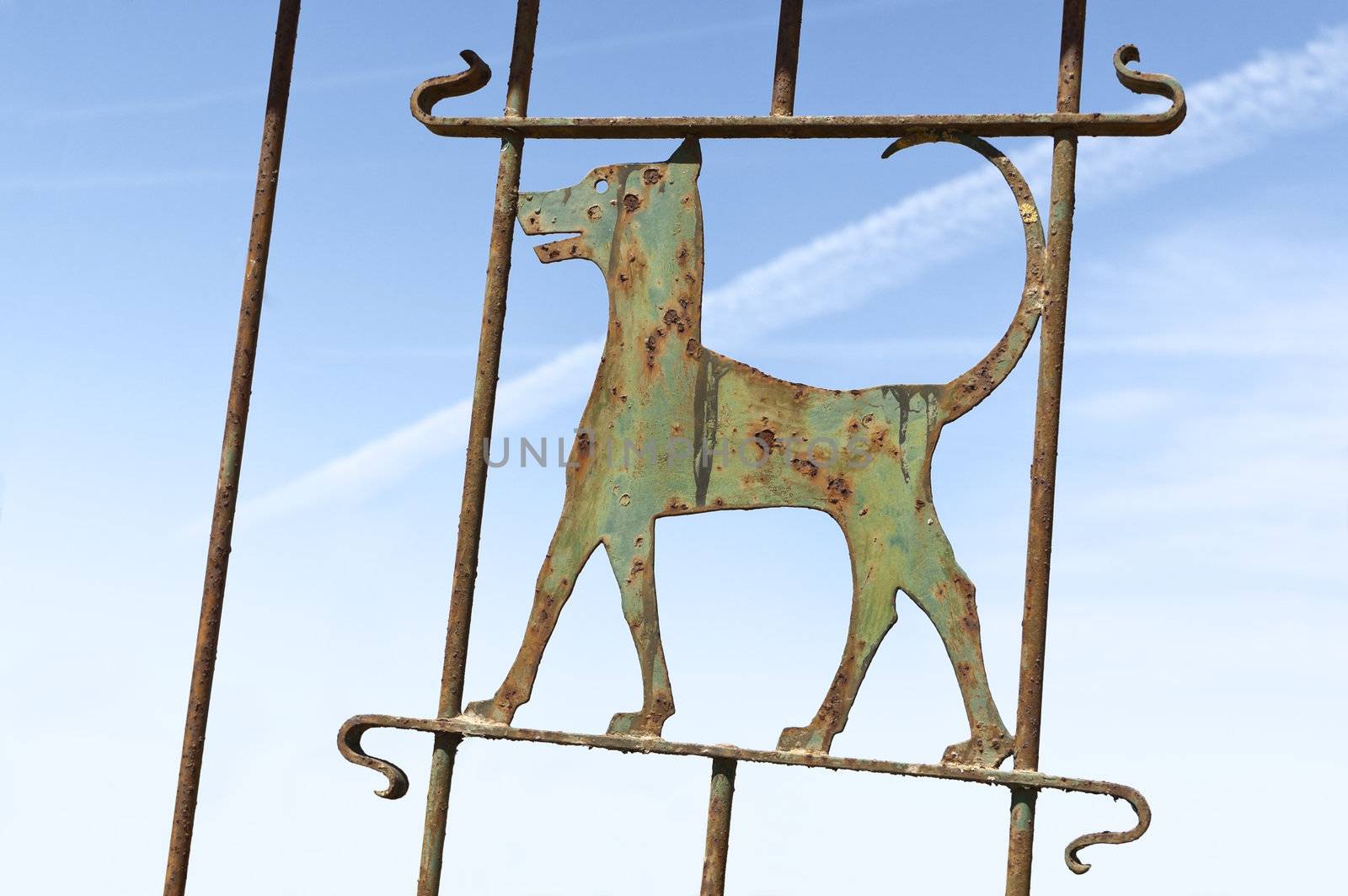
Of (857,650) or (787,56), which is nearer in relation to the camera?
(857,650)

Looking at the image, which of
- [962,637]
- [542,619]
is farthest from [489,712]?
[962,637]

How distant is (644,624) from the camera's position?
374cm

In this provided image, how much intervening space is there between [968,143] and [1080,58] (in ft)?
1.03

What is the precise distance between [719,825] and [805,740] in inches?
10.7

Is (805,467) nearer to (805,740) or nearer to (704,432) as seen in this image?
(704,432)

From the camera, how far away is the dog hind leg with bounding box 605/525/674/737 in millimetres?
3703

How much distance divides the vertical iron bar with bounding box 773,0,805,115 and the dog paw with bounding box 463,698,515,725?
5.01 feet

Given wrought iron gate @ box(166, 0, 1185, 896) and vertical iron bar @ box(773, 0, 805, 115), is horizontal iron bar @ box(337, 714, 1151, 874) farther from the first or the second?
vertical iron bar @ box(773, 0, 805, 115)

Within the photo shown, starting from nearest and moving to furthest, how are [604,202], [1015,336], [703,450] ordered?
[1015,336], [703,450], [604,202]

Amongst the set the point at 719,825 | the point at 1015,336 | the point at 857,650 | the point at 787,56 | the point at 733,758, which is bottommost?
the point at 719,825

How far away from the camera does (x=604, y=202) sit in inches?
154

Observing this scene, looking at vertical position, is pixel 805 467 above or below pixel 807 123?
below

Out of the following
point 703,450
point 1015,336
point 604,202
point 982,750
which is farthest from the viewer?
point 604,202

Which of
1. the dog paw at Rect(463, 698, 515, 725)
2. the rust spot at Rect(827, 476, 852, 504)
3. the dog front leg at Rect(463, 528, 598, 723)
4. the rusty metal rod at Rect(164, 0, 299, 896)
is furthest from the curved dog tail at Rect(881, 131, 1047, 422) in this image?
the rusty metal rod at Rect(164, 0, 299, 896)
